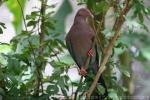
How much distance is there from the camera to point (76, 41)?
3.63 feet

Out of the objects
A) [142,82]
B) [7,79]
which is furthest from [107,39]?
[142,82]

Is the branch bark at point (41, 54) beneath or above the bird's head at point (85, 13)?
beneath

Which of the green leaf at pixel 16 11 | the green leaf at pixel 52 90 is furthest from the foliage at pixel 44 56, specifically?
the green leaf at pixel 16 11

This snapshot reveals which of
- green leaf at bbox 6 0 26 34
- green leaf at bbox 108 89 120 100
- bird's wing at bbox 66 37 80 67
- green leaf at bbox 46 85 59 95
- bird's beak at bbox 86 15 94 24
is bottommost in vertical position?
green leaf at bbox 108 89 120 100

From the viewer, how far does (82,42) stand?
1110 mm

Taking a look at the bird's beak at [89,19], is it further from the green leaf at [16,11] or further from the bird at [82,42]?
the green leaf at [16,11]

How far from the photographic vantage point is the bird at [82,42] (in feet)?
3.23

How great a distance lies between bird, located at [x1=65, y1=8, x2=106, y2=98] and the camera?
A: 986 mm

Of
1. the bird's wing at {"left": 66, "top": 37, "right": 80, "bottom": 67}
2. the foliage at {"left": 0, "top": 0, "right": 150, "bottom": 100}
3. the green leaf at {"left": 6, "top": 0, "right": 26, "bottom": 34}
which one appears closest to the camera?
the foliage at {"left": 0, "top": 0, "right": 150, "bottom": 100}

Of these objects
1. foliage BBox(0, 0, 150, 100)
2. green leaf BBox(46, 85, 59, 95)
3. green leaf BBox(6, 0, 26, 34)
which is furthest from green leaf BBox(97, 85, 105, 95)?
green leaf BBox(6, 0, 26, 34)

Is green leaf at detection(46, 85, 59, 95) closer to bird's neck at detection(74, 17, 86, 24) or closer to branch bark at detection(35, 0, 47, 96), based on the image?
branch bark at detection(35, 0, 47, 96)

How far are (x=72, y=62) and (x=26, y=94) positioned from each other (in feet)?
0.54

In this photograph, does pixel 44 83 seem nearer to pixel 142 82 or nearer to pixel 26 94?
pixel 26 94

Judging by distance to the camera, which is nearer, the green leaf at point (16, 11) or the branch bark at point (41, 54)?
the branch bark at point (41, 54)
